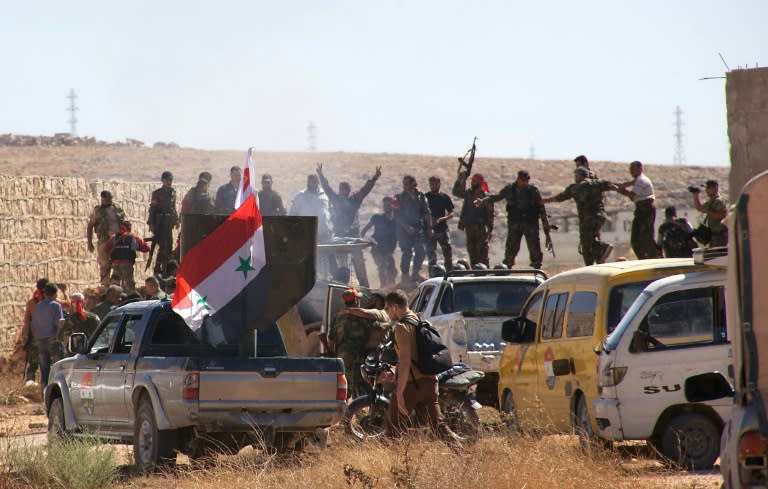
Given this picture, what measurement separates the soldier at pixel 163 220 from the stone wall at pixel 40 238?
232 centimetres

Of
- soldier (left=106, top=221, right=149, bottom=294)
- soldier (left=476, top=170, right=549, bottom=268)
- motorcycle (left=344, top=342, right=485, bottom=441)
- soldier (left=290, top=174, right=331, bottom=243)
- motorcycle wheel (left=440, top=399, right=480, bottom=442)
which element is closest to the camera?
motorcycle (left=344, top=342, right=485, bottom=441)

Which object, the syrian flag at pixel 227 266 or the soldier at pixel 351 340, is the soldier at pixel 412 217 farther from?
the syrian flag at pixel 227 266

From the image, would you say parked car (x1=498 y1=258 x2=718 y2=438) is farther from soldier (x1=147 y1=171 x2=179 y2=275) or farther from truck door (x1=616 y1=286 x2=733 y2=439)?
soldier (x1=147 y1=171 x2=179 y2=275)

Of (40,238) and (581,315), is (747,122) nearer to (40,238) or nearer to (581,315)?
(581,315)

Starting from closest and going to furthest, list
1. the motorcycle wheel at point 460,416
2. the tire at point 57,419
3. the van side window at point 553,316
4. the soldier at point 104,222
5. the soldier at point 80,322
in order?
the van side window at point 553,316, the motorcycle wheel at point 460,416, the tire at point 57,419, the soldier at point 80,322, the soldier at point 104,222

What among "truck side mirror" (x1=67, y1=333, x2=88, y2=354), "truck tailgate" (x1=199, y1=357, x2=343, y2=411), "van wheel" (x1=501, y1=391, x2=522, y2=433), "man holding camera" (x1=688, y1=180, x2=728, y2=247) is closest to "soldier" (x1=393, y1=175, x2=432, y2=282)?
"man holding camera" (x1=688, y1=180, x2=728, y2=247)

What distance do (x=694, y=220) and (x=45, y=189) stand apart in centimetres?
2537

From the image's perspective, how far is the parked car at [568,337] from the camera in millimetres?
12109

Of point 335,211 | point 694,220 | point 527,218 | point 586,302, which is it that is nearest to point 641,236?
point 527,218

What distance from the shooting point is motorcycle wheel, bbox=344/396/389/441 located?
47.1ft

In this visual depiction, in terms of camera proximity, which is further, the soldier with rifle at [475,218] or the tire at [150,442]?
the soldier with rifle at [475,218]

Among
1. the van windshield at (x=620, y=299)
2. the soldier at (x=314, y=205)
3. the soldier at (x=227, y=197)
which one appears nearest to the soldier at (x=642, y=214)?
the soldier at (x=314, y=205)

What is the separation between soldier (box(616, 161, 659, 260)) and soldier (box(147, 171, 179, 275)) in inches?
303

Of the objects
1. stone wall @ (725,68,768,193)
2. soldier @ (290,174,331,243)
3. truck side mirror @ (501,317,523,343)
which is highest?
stone wall @ (725,68,768,193)
